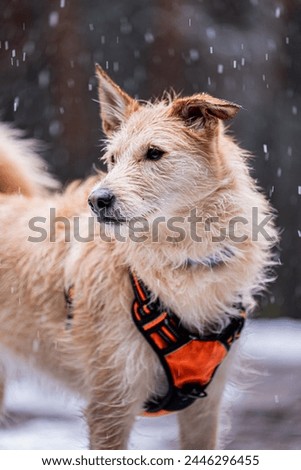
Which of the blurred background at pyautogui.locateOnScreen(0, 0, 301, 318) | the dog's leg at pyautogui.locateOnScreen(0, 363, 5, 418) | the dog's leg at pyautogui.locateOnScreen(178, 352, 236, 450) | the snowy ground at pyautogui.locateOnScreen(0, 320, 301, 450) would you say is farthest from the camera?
the blurred background at pyautogui.locateOnScreen(0, 0, 301, 318)

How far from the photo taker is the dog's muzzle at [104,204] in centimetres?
240

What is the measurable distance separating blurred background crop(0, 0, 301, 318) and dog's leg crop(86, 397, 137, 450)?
4247 millimetres

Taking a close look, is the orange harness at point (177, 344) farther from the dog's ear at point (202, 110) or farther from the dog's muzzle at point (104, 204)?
the dog's ear at point (202, 110)

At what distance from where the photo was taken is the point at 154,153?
2.52 m

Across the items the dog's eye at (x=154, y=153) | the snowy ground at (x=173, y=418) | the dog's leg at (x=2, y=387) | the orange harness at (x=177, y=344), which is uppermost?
the dog's eye at (x=154, y=153)

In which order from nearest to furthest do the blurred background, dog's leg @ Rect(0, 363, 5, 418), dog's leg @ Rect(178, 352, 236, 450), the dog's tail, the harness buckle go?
the harness buckle
dog's leg @ Rect(178, 352, 236, 450)
dog's leg @ Rect(0, 363, 5, 418)
the dog's tail
the blurred background

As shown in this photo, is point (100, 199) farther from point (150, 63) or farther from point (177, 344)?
point (150, 63)

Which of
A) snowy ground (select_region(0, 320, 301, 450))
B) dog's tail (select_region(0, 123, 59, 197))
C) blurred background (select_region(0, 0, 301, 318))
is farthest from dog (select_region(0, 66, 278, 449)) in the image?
blurred background (select_region(0, 0, 301, 318))

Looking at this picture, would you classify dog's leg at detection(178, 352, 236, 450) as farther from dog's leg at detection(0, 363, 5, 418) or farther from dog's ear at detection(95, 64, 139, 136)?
dog's ear at detection(95, 64, 139, 136)

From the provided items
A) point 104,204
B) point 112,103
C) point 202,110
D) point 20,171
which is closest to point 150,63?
point 20,171

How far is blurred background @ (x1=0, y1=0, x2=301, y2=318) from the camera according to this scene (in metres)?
6.71

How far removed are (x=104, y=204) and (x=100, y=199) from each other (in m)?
0.02

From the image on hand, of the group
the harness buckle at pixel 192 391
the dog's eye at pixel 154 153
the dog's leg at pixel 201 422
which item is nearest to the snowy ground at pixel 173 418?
the dog's leg at pixel 201 422

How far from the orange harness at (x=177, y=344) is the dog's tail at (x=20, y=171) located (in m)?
1.15
